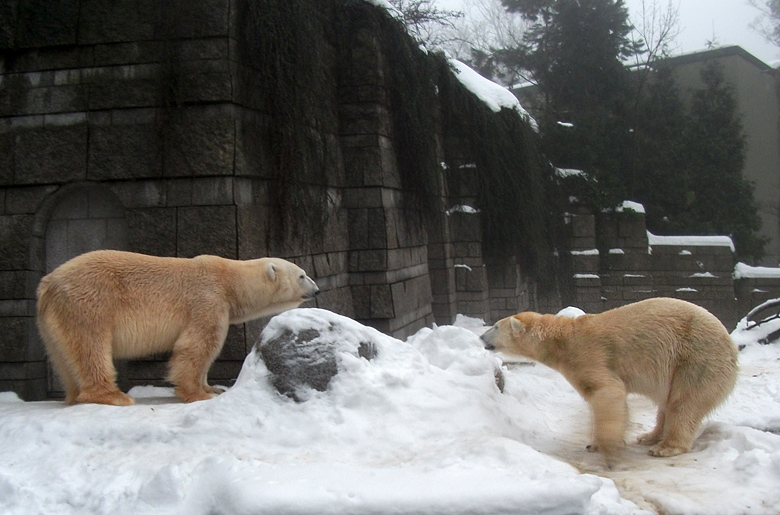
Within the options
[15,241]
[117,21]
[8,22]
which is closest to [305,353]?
[15,241]

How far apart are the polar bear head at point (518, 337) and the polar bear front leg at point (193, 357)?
1790 mm

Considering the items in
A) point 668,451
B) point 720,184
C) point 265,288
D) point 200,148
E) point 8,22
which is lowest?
point 668,451

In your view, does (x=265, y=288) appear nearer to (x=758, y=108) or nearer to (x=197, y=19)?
(x=197, y=19)

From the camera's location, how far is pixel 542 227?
36.9 ft

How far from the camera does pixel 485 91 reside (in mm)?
10281

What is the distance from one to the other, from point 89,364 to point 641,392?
3278 millimetres

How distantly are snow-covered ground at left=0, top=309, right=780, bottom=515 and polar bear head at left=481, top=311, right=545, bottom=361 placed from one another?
259mm

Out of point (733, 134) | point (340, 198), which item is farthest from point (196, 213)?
point (733, 134)

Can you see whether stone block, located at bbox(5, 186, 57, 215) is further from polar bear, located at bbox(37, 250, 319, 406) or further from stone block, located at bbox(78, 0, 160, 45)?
polar bear, located at bbox(37, 250, 319, 406)

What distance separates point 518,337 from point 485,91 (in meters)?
6.94

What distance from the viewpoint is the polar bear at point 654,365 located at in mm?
3668

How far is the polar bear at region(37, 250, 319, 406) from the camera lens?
12.3 feet

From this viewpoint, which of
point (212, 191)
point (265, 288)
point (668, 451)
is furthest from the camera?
point (212, 191)

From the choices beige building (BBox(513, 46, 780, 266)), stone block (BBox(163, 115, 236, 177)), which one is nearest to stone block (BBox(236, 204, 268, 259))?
stone block (BBox(163, 115, 236, 177))
